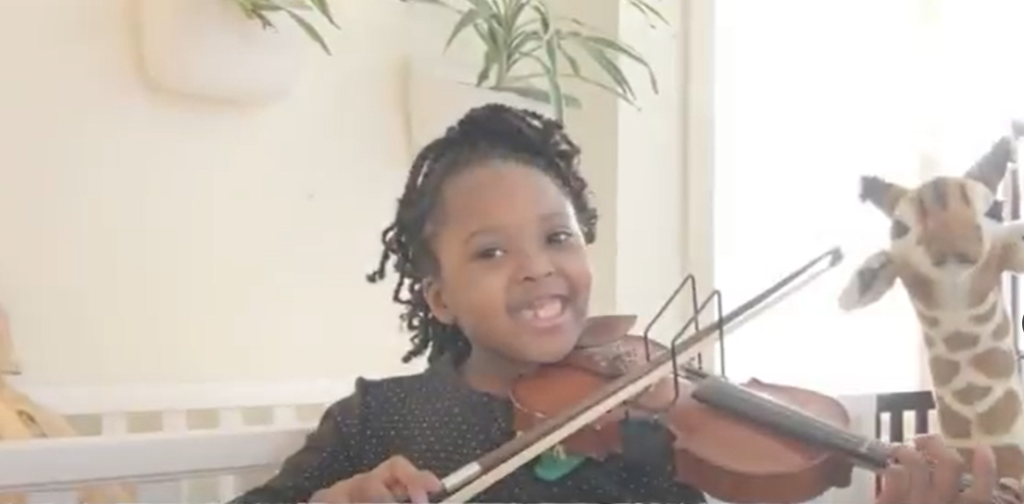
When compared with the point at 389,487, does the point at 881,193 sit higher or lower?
higher

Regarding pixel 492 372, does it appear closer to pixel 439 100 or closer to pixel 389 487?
pixel 389 487

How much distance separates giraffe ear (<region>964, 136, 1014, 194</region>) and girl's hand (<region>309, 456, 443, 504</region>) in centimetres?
47

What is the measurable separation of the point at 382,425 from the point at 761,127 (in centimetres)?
103

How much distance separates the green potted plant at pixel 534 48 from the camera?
1.49 m

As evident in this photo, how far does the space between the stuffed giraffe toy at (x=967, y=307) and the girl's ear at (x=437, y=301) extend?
1.06 ft

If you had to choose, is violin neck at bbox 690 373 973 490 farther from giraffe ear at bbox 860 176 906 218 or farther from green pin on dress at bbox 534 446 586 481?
giraffe ear at bbox 860 176 906 218

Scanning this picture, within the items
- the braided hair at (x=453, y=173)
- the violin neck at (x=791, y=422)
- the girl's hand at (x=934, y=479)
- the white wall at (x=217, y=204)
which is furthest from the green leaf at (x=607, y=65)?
the girl's hand at (x=934, y=479)

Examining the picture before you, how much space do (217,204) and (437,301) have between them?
1.68 feet

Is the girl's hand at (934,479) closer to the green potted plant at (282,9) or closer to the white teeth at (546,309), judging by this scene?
the white teeth at (546,309)

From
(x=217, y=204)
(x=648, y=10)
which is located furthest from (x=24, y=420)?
(x=648, y=10)

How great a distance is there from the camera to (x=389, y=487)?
0.73 meters

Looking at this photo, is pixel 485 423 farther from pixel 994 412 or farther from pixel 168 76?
pixel 168 76

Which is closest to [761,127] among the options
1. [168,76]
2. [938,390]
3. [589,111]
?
[589,111]

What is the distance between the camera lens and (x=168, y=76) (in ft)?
4.43
